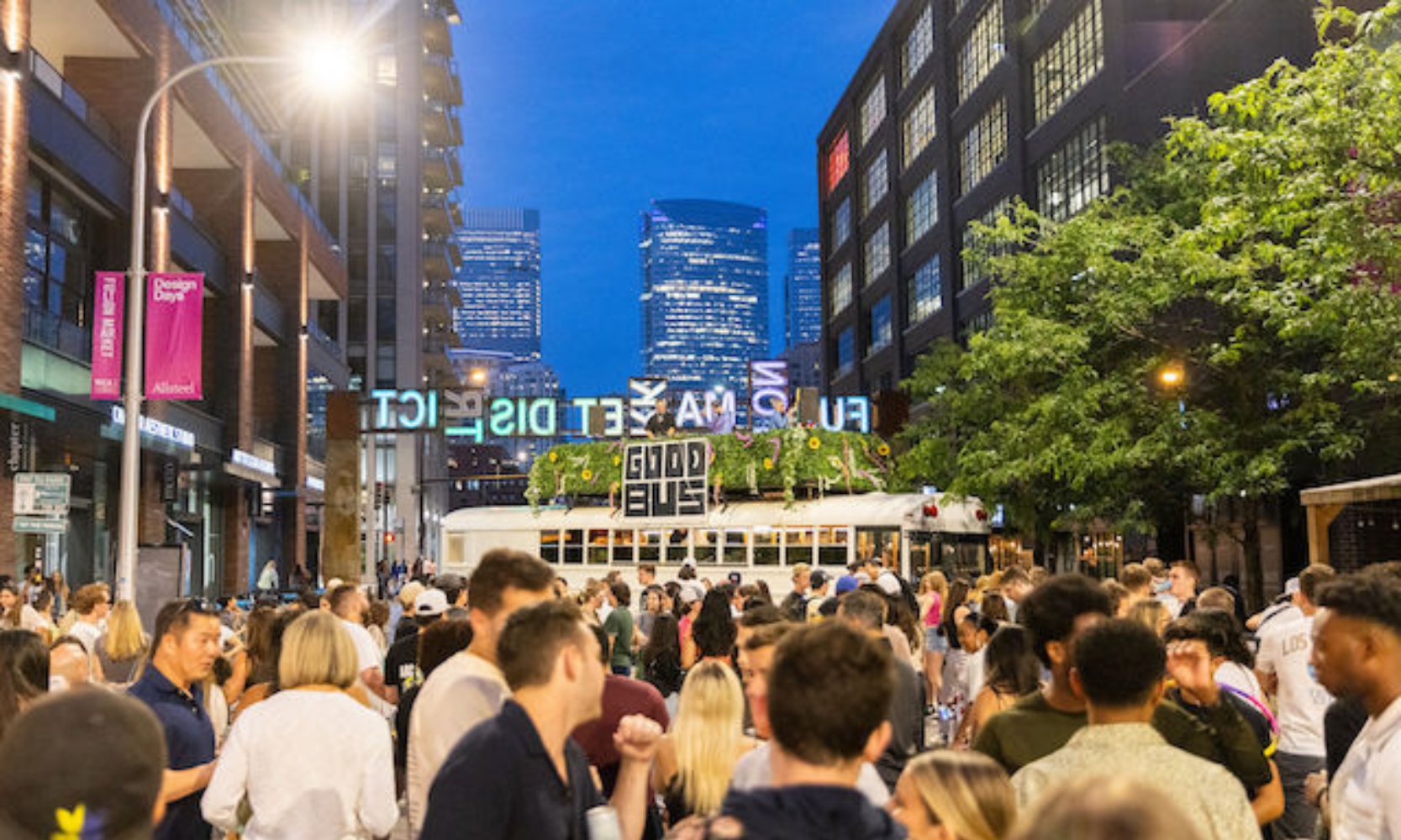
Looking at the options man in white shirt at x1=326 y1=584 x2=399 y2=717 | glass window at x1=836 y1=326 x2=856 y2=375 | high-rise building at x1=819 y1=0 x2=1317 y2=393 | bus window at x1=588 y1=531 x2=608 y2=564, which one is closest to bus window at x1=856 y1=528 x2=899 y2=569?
bus window at x1=588 y1=531 x2=608 y2=564

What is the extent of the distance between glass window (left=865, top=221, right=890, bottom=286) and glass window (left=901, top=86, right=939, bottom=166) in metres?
4.59

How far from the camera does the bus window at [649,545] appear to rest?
2966cm

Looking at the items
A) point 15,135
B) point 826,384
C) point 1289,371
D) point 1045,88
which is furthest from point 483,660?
point 826,384

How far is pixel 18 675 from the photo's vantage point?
533 centimetres

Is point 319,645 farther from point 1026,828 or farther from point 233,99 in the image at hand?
point 233,99

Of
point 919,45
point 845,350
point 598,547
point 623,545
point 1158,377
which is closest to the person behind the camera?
point 1158,377

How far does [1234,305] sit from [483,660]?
22.7 meters

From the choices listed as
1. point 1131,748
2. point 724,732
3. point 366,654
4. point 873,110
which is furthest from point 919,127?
point 1131,748

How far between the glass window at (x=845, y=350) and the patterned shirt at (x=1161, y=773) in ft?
222

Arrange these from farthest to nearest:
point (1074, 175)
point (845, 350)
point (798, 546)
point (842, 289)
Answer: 1. point (842, 289)
2. point (845, 350)
3. point (1074, 175)
4. point (798, 546)

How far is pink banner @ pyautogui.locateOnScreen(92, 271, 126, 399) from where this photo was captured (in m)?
23.3

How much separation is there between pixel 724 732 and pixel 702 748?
11 cm

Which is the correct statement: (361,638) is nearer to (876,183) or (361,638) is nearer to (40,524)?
(40,524)

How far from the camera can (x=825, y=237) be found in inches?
3108
